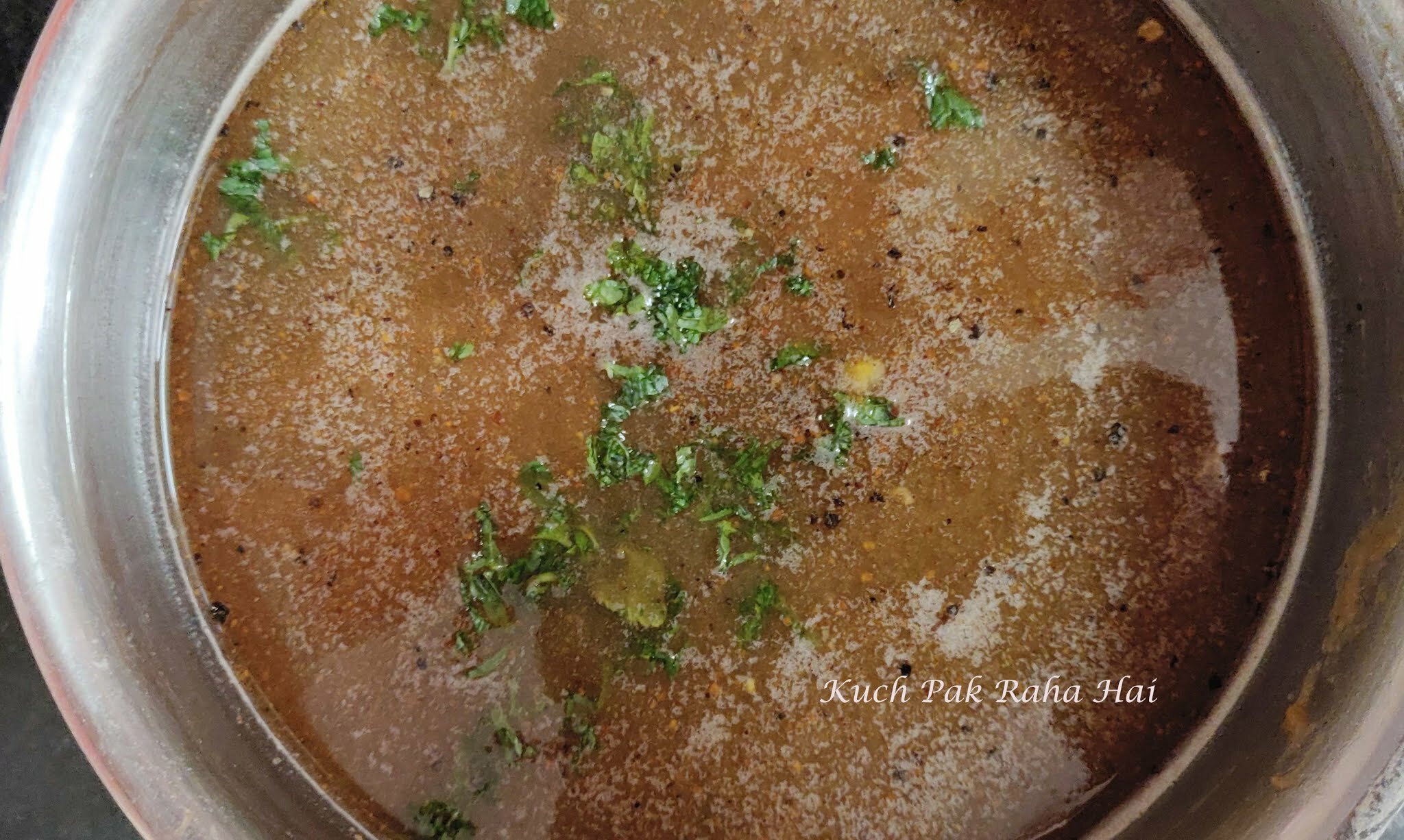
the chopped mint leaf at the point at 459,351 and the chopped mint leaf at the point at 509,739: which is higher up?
the chopped mint leaf at the point at 459,351

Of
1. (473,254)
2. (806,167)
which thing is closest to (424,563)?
(473,254)

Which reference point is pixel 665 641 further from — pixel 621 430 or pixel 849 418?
pixel 849 418

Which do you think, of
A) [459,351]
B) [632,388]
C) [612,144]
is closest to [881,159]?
[612,144]

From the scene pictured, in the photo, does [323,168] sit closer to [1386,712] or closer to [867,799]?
[867,799]

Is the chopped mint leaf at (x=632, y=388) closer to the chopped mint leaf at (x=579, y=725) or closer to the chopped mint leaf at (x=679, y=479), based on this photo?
the chopped mint leaf at (x=679, y=479)

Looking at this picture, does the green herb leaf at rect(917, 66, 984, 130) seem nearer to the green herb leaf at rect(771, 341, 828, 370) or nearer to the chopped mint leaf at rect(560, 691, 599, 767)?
the green herb leaf at rect(771, 341, 828, 370)

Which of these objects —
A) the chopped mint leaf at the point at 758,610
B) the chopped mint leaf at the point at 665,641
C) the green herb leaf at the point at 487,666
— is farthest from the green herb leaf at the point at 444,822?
the chopped mint leaf at the point at 758,610

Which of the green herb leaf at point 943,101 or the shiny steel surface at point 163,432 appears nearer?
the shiny steel surface at point 163,432
